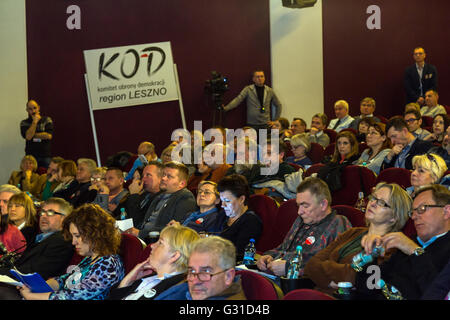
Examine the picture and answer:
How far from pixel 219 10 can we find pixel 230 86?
1203 millimetres

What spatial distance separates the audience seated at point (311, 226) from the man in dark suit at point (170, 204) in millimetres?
1259

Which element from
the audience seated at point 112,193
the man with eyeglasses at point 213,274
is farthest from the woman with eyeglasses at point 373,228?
the audience seated at point 112,193

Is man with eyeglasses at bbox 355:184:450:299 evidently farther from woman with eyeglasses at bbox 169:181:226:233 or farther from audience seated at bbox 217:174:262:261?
woman with eyeglasses at bbox 169:181:226:233

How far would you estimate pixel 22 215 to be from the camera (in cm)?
471

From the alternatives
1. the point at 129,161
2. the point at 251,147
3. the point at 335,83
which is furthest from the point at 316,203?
the point at 335,83

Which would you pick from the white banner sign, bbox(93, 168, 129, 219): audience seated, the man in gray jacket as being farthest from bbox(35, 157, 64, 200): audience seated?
the man in gray jacket

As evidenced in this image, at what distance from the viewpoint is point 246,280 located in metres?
2.61

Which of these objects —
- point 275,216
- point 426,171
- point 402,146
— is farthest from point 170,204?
point 402,146

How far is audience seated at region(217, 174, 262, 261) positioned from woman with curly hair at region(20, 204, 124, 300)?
860 mm

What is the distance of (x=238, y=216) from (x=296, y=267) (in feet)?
3.29

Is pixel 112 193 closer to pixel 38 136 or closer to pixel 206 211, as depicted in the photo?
pixel 206 211

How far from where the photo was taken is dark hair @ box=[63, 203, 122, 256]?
133 inches

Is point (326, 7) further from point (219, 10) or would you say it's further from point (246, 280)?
point (246, 280)

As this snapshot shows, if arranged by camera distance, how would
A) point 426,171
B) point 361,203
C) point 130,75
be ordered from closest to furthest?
point 426,171
point 361,203
point 130,75
